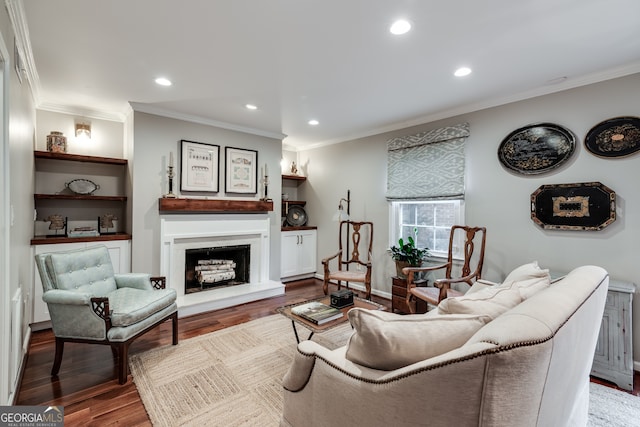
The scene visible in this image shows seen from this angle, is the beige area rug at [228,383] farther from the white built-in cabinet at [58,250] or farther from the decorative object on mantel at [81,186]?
the decorative object on mantel at [81,186]

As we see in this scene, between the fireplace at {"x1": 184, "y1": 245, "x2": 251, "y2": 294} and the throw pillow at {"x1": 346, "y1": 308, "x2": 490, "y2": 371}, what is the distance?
338cm

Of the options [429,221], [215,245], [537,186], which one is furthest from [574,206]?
[215,245]

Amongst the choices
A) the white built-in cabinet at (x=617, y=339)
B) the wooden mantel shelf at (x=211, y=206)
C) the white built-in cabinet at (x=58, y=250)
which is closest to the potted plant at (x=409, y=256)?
the white built-in cabinet at (x=617, y=339)

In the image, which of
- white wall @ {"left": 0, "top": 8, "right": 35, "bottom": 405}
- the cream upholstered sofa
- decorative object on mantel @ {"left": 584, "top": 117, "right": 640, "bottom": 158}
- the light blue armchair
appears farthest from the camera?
decorative object on mantel @ {"left": 584, "top": 117, "right": 640, "bottom": 158}

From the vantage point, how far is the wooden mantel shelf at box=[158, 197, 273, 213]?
354cm

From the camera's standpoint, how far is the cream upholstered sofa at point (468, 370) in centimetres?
74

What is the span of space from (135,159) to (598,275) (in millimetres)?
4207

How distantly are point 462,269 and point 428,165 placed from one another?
1337 millimetres

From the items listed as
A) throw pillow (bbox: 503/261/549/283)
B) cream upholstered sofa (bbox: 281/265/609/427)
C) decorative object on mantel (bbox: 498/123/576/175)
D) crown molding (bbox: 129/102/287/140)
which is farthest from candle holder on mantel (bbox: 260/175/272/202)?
throw pillow (bbox: 503/261/549/283)

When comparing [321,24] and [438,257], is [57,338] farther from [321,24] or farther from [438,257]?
[438,257]

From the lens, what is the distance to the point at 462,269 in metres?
3.31

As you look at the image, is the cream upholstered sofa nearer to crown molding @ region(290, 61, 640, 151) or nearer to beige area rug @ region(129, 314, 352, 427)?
beige area rug @ region(129, 314, 352, 427)

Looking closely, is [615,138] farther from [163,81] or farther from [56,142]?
[56,142]

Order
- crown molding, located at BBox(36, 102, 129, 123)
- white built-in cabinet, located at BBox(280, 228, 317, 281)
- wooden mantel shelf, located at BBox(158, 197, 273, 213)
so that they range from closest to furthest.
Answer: crown molding, located at BBox(36, 102, 129, 123) → wooden mantel shelf, located at BBox(158, 197, 273, 213) → white built-in cabinet, located at BBox(280, 228, 317, 281)
